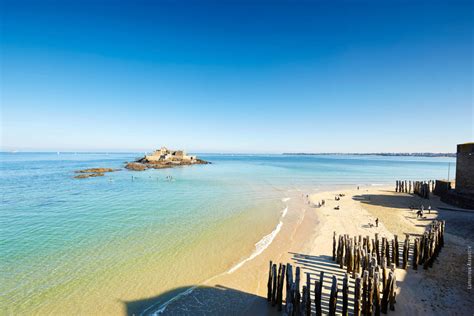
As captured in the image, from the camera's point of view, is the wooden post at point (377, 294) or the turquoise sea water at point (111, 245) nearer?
the wooden post at point (377, 294)

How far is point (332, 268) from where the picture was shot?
1196cm

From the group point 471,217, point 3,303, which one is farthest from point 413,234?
point 3,303

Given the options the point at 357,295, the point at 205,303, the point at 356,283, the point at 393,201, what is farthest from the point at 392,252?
the point at 393,201

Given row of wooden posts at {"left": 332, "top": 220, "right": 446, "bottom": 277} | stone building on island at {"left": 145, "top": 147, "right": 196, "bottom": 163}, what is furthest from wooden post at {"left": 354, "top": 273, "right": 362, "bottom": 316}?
stone building on island at {"left": 145, "top": 147, "right": 196, "bottom": 163}

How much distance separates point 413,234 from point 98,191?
120 feet

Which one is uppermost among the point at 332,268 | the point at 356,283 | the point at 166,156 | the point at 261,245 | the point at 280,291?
the point at 166,156

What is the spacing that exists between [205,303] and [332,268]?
21.7 ft

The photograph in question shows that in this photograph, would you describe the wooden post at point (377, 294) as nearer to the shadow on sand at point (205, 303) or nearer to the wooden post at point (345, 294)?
the wooden post at point (345, 294)

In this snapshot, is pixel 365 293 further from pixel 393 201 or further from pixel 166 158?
pixel 166 158

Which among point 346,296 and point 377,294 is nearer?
point 346,296

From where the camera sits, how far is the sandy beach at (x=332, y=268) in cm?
914

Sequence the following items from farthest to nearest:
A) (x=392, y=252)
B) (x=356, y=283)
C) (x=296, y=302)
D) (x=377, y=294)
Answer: (x=392, y=252), (x=377, y=294), (x=296, y=302), (x=356, y=283)

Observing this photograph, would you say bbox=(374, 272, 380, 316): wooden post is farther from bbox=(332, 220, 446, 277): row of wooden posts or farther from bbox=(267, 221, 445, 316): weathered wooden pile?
bbox=(332, 220, 446, 277): row of wooden posts

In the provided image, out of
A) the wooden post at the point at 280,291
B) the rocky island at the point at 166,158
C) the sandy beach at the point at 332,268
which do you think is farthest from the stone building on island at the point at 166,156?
the wooden post at the point at 280,291
